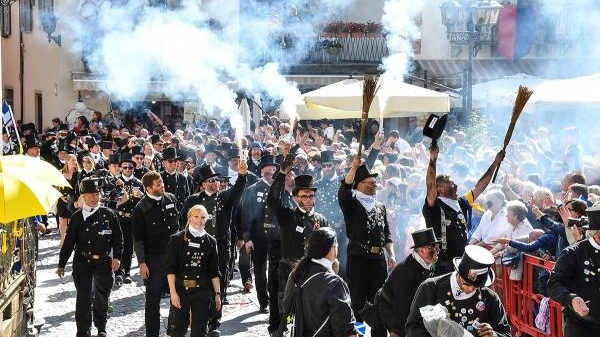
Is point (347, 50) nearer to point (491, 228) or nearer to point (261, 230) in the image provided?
point (261, 230)

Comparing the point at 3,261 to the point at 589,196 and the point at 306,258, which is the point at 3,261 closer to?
the point at 306,258

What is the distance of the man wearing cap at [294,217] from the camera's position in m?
9.30

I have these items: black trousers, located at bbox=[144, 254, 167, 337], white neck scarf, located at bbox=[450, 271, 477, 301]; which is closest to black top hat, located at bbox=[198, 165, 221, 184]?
black trousers, located at bbox=[144, 254, 167, 337]

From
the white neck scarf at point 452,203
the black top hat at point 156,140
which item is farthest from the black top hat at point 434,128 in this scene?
the black top hat at point 156,140

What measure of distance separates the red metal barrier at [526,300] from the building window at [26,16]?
25383mm

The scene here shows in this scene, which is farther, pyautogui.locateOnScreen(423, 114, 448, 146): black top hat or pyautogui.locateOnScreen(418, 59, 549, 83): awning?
pyautogui.locateOnScreen(418, 59, 549, 83): awning

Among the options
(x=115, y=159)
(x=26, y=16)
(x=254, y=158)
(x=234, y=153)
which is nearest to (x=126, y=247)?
(x=115, y=159)

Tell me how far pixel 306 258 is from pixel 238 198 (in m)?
4.63

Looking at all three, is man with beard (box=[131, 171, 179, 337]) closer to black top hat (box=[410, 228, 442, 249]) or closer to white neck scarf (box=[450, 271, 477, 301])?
black top hat (box=[410, 228, 442, 249])

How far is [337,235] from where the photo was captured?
11.2m

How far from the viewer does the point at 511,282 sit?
9.38 metres

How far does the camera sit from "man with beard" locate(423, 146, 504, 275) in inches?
334

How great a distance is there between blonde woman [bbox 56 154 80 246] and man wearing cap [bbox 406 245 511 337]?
7735 millimetres

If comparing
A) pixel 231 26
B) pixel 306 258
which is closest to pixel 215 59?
pixel 231 26
